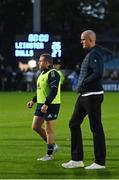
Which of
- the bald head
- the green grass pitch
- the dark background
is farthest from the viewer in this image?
the dark background

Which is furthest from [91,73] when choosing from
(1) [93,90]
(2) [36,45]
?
(2) [36,45]

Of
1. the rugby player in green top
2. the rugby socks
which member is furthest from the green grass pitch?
the rugby player in green top

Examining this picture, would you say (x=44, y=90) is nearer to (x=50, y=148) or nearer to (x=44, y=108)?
(x=44, y=108)

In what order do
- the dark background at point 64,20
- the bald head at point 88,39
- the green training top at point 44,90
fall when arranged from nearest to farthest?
the bald head at point 88,39
the green training top at point 44,90
the dark background at point 64,20

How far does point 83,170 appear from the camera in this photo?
419 inches

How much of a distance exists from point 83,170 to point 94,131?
665 mm

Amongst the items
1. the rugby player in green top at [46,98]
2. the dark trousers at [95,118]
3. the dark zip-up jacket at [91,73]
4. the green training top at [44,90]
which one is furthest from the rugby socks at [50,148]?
the dark zip-up jacket at [91,73]

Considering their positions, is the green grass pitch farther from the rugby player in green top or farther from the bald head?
the bald head

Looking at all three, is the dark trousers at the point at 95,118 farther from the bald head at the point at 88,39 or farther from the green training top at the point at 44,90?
the green training top at the point at 44,90

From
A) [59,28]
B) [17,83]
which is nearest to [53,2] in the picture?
[59,28]

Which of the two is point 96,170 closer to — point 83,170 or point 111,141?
point 83,170

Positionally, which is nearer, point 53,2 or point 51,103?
point 51,103

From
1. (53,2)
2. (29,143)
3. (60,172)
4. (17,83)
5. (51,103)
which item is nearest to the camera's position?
(60,172)

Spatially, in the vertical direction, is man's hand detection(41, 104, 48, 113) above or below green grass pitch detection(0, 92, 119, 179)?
above
